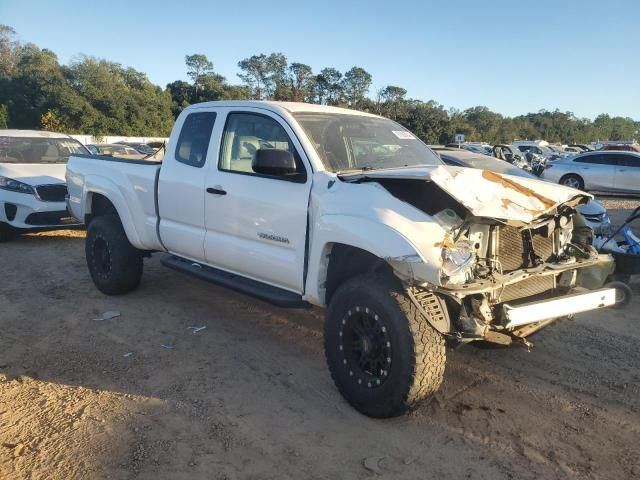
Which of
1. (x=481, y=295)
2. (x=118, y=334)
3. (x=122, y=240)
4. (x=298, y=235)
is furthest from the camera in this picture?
(x=122, y=240)

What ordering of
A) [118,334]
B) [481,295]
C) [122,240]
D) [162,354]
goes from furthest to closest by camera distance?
[122,240], [118,334], [162,354], [481,295]

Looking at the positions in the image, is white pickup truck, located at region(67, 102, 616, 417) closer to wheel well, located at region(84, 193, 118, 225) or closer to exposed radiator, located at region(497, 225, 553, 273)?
exposed radiator, located at region(497, 225, 553, 273)

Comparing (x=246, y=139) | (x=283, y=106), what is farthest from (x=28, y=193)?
(x=283, y=106)

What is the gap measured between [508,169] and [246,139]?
6.02 meters

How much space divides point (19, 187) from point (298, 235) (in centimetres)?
662

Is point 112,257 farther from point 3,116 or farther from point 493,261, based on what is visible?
point 3,116

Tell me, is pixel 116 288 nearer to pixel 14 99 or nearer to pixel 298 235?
pixel 298 235

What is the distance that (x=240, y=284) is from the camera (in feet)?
14.2

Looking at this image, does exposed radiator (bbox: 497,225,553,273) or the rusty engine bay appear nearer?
the rusty engine bay

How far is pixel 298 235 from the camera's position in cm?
378

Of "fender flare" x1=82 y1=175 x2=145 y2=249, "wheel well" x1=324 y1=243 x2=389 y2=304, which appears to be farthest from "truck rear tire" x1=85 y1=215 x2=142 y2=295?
"wheel well" x1=324 y1=243 x2=389 y2=304

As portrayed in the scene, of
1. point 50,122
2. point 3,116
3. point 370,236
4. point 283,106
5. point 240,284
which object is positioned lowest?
point 240,284

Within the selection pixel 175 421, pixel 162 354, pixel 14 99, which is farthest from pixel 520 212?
pixel 14 99

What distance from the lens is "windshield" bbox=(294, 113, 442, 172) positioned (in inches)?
158
